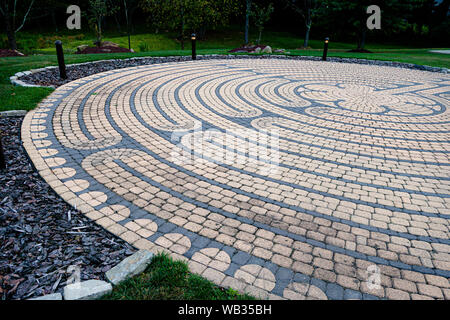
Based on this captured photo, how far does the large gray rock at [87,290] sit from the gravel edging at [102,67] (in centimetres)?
800

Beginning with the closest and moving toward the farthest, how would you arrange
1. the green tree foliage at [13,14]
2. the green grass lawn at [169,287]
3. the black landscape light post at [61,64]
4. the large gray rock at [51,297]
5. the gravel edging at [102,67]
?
the large gray rock at [51,297], the green grass lawn at [169,287], the black landscape light post at [61,64], the gravel edging at [102,67], the green tree foliage at [13,14]

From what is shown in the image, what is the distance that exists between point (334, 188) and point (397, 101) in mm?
6474

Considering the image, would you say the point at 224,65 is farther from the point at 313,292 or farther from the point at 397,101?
the point at 313,292

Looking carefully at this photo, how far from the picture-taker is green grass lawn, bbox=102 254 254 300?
249 cm

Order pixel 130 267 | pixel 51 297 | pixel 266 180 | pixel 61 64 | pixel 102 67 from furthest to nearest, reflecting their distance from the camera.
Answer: pixel 102 67, pixel 61 64, pixel 266 180, pixel 130 267, pixel 51 297

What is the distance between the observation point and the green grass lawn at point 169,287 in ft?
8.16

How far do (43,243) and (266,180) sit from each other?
9.49 feet

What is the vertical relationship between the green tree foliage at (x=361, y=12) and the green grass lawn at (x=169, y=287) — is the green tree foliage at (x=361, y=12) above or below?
above

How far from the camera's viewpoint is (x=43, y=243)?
3.03 metres

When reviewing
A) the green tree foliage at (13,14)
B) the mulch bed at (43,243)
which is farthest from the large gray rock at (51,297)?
the green tree foliage at (13,14)
